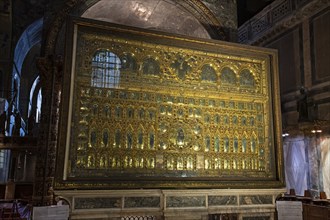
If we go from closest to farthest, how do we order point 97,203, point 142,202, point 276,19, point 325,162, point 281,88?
point 97,203
point 142,202
point 325,162
point 281,88
point 276,19

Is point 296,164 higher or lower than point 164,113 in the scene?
lower

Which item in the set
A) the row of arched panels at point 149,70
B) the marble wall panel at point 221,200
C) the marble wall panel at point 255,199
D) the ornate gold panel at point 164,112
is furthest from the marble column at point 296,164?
the marble wall panel at point 221,200

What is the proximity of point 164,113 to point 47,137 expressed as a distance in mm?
4932

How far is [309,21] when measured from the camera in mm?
10102

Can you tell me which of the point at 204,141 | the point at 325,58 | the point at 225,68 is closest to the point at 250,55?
the point at 225,68

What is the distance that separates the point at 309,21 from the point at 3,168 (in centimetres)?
1460

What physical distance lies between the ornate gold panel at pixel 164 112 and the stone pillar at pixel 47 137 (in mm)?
3387

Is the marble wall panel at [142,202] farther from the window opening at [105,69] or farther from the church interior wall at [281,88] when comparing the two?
the window opening at [105,69]

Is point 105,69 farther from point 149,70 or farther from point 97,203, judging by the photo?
point 97,203

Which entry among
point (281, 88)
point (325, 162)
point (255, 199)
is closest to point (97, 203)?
point (255, 199)

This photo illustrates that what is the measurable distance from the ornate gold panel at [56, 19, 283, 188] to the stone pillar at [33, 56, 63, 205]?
3.39 m

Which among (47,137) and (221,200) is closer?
(221,200)

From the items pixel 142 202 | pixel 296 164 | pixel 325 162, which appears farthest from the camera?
pixel 296 164

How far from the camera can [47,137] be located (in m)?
8.45
